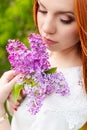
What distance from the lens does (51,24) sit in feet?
7.29

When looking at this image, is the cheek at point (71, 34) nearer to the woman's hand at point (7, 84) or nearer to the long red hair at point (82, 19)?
the long red hair at point (82, 19)

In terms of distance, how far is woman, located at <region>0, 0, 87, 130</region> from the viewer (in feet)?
7.25

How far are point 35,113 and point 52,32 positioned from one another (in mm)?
391

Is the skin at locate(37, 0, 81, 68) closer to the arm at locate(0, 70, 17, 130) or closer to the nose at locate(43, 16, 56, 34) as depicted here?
the nose at locate(43, 16, 56, 34)

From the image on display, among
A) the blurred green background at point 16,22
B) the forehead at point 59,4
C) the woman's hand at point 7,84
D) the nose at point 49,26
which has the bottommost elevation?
the blurred green background at point 16,22

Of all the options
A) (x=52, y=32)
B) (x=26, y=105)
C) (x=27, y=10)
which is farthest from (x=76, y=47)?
(x=27, y=10)

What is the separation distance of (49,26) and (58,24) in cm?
4

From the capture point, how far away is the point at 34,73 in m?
2.27

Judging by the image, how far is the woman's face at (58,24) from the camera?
7.18 feet

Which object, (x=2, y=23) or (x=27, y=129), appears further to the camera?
(x=2, y=23)

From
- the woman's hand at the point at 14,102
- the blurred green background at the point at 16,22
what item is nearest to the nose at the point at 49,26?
the woman's hand at the point at 14,102

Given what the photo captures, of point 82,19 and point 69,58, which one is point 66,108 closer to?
point 69,58

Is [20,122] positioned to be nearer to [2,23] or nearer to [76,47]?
[76,47]

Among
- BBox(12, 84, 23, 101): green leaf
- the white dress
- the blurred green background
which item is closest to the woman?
the white dress
